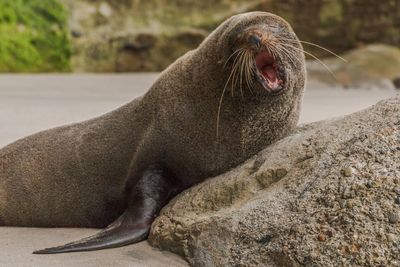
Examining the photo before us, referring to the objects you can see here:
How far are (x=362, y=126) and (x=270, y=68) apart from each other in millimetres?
810

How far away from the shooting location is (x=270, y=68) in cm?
445

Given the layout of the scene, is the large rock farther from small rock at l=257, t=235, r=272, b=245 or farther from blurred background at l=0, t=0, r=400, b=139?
blurred background at l=0, t=0, r=400, b=139

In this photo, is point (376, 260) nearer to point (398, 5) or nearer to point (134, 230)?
point (134, 230)

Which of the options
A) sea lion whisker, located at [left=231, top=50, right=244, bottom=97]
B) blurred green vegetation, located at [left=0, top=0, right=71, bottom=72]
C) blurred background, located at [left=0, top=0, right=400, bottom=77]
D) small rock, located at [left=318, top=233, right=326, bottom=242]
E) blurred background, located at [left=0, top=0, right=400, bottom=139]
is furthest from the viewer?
blurred background, located at [left=0, top=0, right=400, bottom=77]

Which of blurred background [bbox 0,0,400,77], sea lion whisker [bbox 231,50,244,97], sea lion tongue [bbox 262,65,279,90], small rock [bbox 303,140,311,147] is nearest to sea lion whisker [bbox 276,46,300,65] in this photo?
sea lion tongue [bbox 262,65,279,90]

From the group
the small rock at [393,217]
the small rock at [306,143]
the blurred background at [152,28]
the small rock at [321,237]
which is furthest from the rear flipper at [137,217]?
the blurred background at [152,28]

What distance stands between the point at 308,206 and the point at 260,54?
44.7 inches

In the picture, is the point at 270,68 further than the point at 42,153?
No

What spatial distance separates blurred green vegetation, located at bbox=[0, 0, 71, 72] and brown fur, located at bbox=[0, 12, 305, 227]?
7.98 meters

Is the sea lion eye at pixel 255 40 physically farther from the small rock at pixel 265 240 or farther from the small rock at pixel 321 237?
the small rock at pixel 321 237

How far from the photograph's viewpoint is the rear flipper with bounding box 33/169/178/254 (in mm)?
3998

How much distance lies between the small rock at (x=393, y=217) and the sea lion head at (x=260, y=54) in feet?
4.18

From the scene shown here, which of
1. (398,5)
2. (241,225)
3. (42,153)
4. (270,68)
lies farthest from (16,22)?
(241,225)

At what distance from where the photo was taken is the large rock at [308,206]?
10.8ft
